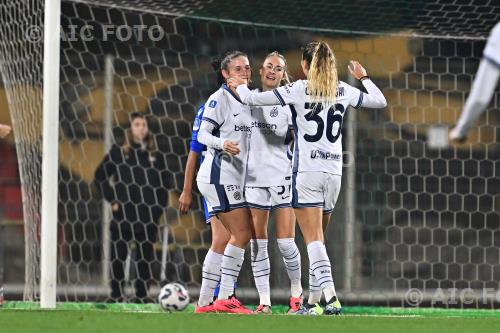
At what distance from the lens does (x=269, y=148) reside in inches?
318

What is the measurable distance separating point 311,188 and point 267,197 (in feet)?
2.24

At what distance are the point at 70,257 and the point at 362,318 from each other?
5406 millimetres

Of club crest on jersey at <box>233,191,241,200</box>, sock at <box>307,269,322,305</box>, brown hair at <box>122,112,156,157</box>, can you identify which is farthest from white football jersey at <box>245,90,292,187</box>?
brown hair at <box>122,112,156,157</box>

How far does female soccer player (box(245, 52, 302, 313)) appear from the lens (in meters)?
7.96

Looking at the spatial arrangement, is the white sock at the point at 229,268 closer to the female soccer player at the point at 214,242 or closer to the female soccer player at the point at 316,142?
the female soccer player at the point at 214,242

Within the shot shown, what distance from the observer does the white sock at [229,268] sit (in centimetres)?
784

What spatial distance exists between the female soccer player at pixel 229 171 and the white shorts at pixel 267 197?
0.05 m

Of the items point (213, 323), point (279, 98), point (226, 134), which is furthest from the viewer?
point (226, 134)

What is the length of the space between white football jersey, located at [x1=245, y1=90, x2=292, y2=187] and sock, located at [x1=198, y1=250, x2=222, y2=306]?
0.55m

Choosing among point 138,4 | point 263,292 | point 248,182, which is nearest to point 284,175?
point 248,182

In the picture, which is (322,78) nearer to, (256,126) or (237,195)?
(256,126)

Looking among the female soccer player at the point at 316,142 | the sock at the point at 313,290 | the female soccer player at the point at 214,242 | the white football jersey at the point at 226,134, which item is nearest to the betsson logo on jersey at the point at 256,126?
the white football jersey at the point at 226,134

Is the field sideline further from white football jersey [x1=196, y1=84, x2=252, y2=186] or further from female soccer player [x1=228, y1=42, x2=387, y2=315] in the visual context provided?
white football jersey [x1=196, y1=84, x2=252, y2=186]

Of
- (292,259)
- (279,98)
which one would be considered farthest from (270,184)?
(279,98)
